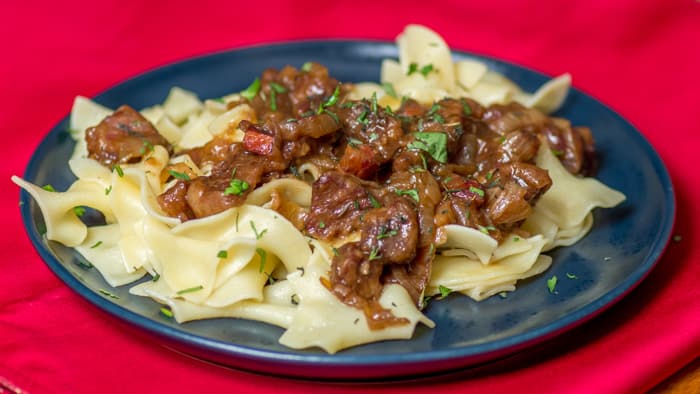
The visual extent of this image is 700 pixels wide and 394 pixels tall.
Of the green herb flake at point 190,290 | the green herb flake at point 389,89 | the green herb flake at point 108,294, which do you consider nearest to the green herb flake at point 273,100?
the green herb flake at point 389,89

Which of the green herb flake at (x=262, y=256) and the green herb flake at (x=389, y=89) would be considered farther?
the green herb flake at (x=389, y=89)

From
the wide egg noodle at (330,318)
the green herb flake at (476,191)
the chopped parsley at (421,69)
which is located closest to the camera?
the wide egg noodle at (330,318)

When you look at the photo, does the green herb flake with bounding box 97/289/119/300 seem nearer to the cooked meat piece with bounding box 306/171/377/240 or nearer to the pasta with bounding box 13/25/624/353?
the pasta with bounding box 13/25/624/353

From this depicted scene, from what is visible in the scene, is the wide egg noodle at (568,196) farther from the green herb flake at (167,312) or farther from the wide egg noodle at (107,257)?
the wide egg noodle at (107,257)

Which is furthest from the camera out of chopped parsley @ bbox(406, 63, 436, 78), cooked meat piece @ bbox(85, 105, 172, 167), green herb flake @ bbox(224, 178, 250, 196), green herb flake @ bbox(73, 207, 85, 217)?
chopped parsley @ bbox(406, 63, 436, 78)

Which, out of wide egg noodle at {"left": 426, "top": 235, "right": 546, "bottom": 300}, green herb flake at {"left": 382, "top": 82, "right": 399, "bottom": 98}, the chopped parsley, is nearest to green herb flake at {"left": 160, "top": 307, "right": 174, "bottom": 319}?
wide egg noodle at {"left": 426, "top": 235, "right": 546, "bottom": 300}

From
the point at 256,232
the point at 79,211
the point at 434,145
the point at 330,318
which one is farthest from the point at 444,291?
the point at 79,211

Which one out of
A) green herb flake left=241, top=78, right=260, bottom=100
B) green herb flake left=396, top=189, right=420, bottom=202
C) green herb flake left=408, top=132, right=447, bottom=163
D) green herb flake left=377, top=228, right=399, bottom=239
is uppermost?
green herb flake left=408, top=132, right=447, bottom=163
